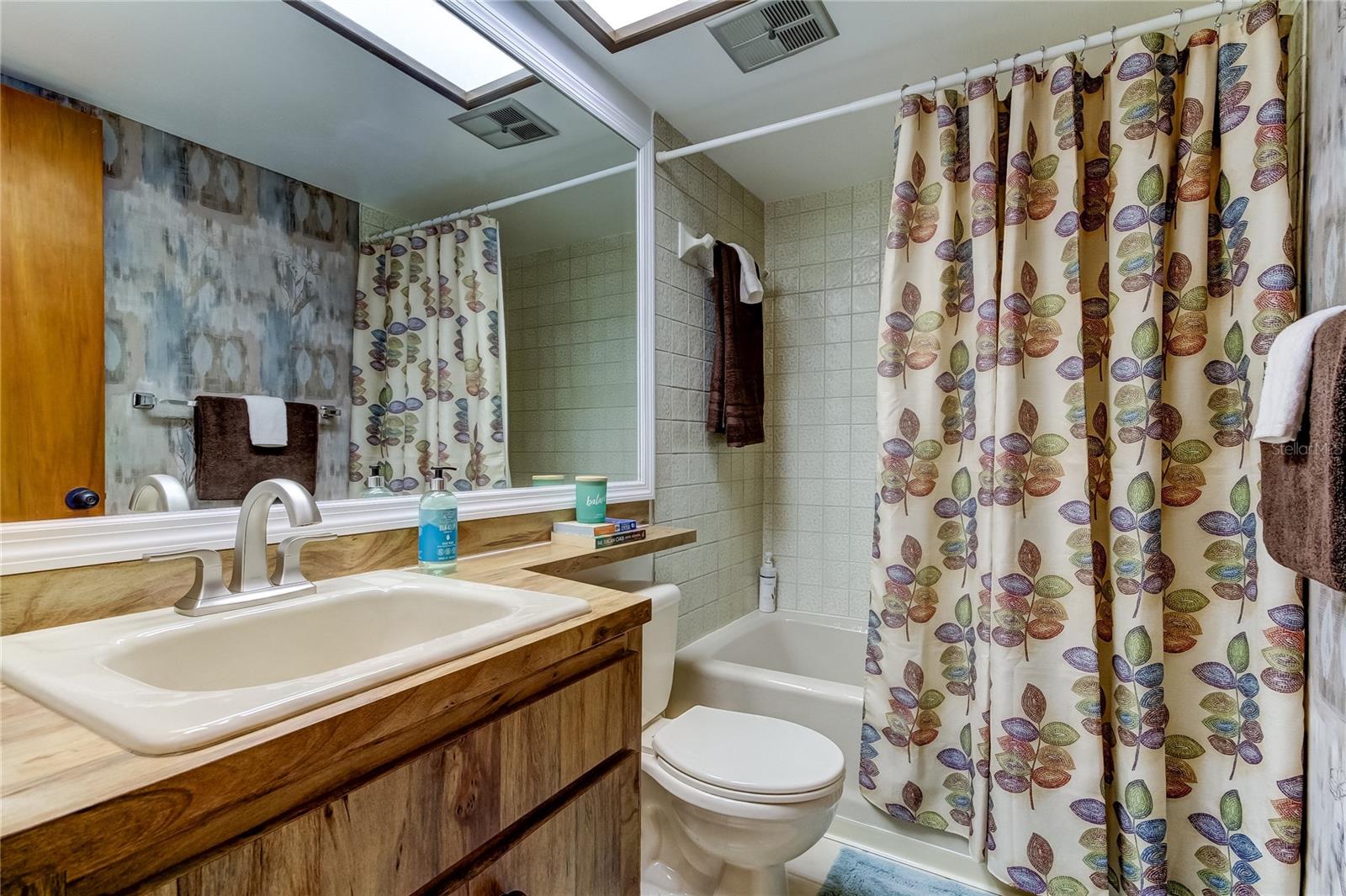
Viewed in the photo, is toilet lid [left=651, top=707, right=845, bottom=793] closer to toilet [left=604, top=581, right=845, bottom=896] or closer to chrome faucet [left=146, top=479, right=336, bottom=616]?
toilet [left=604, top=581, right=845, bottom=896]

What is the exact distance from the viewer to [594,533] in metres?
1.54

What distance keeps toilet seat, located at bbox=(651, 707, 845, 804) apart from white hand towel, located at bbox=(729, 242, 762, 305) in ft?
4.65

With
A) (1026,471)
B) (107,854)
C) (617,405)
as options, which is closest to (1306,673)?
(1026,471)

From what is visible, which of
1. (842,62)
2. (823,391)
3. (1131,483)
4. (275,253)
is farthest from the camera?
(823,391)

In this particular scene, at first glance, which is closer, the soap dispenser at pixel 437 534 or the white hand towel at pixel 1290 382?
the white hand towel at pixel 1290 382

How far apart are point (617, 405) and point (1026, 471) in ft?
3.82

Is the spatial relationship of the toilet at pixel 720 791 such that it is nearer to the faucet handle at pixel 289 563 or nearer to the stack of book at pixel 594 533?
the stack of book at pixel 594 533

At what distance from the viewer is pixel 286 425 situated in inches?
41.7

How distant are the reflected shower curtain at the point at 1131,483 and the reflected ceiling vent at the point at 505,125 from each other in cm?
118

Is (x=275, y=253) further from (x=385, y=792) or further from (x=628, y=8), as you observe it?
(x=628, y=8)

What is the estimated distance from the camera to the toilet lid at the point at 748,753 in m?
1.31

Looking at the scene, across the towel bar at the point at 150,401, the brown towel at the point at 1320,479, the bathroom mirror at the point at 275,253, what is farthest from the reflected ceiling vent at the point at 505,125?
the brown towel at the point at 1320,479

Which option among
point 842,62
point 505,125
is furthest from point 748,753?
point 842,62

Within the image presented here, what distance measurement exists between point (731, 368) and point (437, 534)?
1.37 metres
